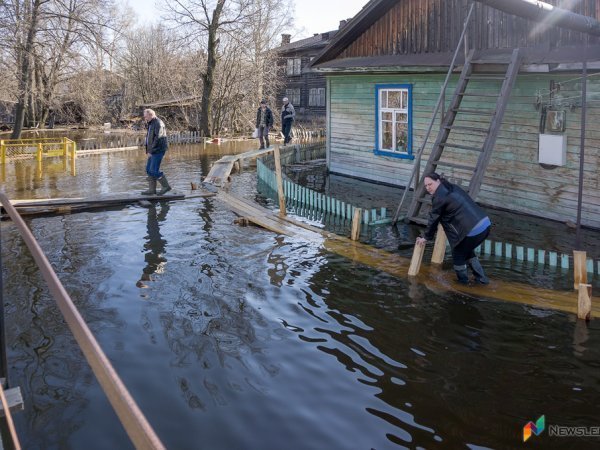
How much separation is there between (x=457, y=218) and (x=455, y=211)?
9cm

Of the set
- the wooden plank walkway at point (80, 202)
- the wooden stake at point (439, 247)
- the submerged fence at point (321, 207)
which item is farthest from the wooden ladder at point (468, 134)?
the wooden plank walkway at point (80, 202)

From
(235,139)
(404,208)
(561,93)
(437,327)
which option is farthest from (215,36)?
(437,327)

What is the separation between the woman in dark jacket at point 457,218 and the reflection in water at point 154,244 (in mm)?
3880

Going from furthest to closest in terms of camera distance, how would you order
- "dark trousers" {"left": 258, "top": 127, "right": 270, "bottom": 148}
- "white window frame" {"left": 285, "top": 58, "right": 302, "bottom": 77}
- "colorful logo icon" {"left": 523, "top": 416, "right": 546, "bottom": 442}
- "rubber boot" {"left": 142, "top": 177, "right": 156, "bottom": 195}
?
"white window frame" {"left": 285, "top": 58, "right": 302, "bottom": 77} < "dark trousers" {"left": 258, "top": 127, "right": 270, "bottom": 148} < "rubber boot" {"left": 142, "top": 177, "right": 156, "bottom": 195} < "colorful logo icon" {"left": 523, "top": 416, "right": 546, "bottom": 442}

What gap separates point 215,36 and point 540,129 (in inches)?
1009

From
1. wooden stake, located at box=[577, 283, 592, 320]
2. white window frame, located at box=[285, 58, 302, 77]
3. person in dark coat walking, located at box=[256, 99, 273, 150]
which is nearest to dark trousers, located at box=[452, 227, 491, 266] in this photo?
wooden stake, located at box=[577, 283, 592, 320]

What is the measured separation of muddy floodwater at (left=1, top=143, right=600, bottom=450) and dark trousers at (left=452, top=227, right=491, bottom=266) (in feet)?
1.64

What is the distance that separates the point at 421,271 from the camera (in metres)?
8.62

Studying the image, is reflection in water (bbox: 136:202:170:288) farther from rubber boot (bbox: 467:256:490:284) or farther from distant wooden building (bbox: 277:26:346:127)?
distant wooden building (bbox: 277:26:346:127)

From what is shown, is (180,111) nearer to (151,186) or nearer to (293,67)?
(293,67)

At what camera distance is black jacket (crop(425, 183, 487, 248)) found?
24.7 feet

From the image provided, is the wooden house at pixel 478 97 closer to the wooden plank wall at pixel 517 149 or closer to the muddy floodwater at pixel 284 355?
the wooden plank wall at pixel 517 149

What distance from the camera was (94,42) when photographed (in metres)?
23.7

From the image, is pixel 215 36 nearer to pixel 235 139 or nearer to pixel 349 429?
pixel 235 139
